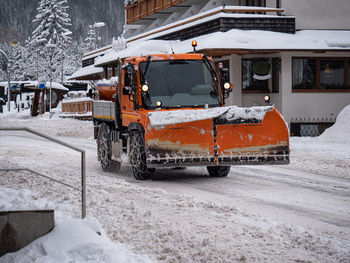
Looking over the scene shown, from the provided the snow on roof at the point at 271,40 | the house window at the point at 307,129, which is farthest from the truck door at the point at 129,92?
the house window at the point at 307,129

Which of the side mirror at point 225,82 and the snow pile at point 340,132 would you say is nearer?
the side mirror at point 225,82

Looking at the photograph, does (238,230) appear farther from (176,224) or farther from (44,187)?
(44,187)

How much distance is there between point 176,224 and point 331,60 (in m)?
20.7

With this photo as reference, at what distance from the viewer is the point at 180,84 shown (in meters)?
11.2

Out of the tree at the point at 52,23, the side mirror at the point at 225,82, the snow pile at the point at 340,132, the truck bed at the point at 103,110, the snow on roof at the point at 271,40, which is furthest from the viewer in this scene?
the tree at the point at 52,23

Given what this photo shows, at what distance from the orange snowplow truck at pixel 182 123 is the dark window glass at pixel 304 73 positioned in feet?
47.9

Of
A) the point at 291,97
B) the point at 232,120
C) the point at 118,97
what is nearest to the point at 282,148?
the point at 232,120

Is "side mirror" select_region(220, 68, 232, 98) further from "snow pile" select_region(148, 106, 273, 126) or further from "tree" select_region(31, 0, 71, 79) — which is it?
"tree" select_region(31, 0, 71, 79)

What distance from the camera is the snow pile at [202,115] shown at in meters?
9.88

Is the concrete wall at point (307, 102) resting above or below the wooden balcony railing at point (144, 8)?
below

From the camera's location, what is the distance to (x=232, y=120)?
10.1 metres

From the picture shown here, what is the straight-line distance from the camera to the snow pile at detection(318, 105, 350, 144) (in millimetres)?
20173

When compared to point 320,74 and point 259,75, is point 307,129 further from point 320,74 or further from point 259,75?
point 259,75

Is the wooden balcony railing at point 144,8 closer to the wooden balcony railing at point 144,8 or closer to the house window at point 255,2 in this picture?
the wooden balcony railing at point 144,8
